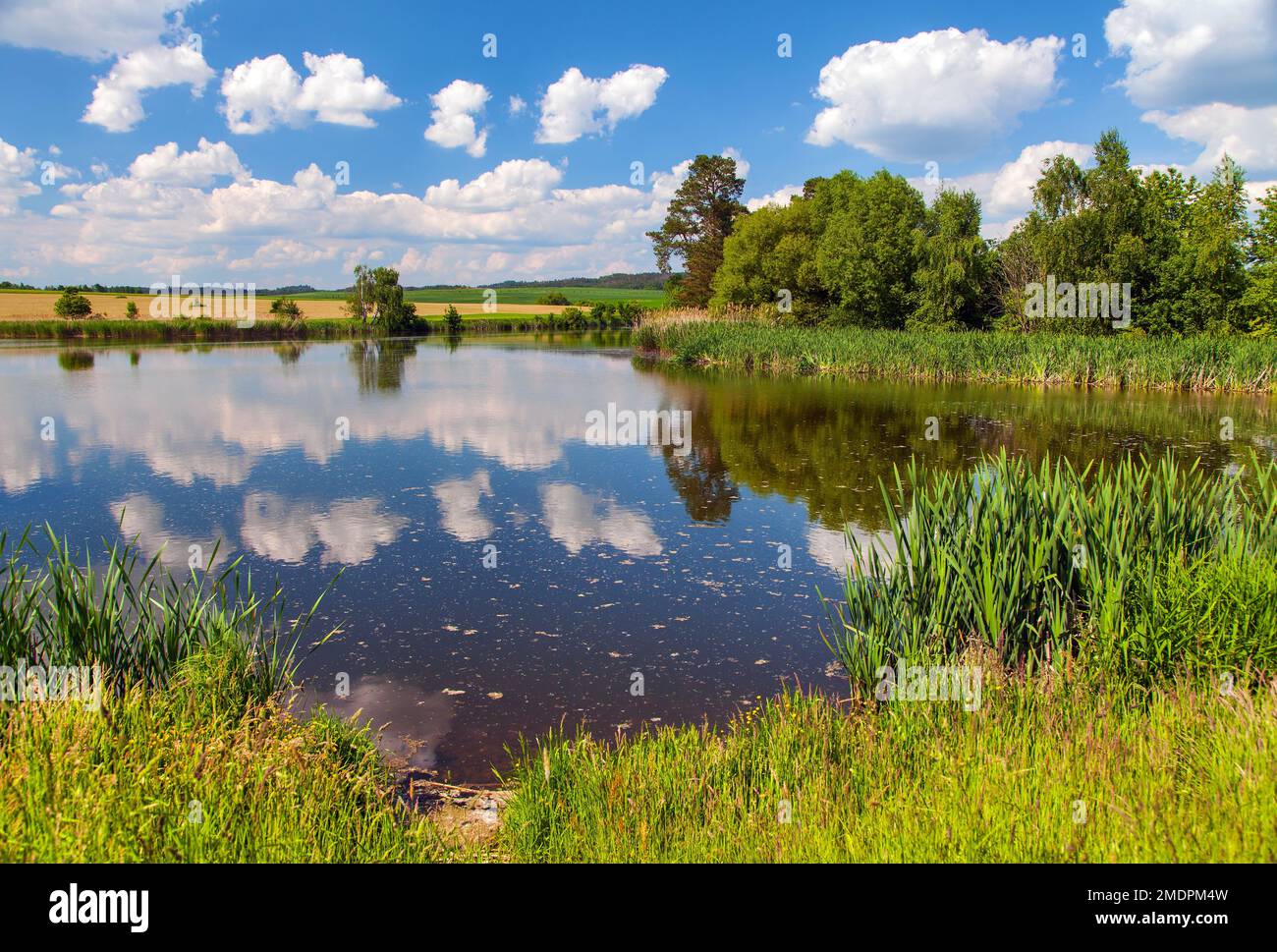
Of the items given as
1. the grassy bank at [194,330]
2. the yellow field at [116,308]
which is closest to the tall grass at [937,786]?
the grassy bank at [194,330]

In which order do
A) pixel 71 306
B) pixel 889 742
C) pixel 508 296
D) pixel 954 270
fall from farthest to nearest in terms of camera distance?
pixel 508 296, pixel 71 306, pixel 954 270, pixel 889 742

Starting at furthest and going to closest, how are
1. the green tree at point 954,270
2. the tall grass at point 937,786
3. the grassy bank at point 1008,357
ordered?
the green tree at point 954,270, the grassy bank at point 1008,357, the tall grass at point 937,786

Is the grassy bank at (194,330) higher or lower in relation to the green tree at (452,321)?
lower

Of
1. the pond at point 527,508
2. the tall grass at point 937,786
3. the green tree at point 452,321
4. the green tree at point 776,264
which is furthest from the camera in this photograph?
the green tree at point 452,321

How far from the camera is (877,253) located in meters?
42.5

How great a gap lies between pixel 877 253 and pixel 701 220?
31.6 m

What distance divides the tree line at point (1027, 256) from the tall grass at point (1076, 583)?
31.7 meters

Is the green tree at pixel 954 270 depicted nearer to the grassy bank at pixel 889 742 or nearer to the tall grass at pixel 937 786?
the grassy bank at pixel 889 742

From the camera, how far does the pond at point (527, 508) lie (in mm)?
6297

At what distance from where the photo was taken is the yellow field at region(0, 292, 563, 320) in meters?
62.9

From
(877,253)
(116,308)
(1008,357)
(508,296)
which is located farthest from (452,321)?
(508,296)

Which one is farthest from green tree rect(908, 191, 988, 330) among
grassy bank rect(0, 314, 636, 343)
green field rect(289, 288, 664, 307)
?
green field rect(289, 288, 664, 307)

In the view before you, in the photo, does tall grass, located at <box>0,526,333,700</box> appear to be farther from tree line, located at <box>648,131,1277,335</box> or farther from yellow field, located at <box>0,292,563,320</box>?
yellow field, located at <box>0,292,563,320</box>

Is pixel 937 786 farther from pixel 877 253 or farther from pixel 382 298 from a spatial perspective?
pixel 382 298
